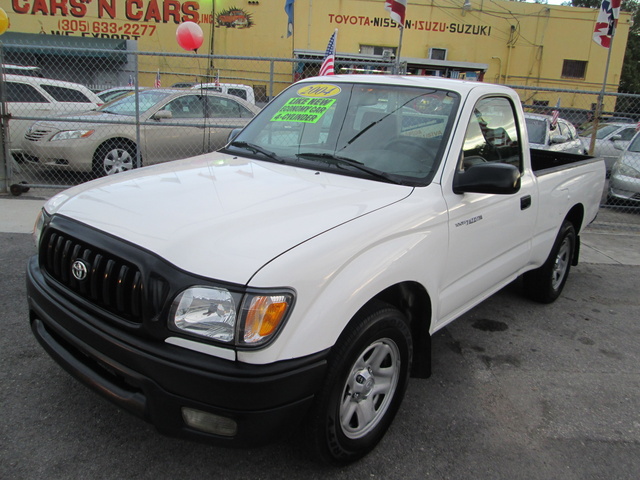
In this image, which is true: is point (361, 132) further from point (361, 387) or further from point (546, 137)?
point (546, 137)

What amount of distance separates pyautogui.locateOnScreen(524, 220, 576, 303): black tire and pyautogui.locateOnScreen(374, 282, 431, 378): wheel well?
2.09 metres

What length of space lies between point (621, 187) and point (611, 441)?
7.68m

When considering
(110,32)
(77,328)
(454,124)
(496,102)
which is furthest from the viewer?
(110,32)

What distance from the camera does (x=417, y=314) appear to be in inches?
112

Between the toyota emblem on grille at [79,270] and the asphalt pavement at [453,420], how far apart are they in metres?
0.90

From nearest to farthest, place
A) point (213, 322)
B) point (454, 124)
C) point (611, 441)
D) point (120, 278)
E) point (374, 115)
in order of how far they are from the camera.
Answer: point (213, 322) < point (120, 278) < point (611, 441) < point (454, 124) < point (374, 115)

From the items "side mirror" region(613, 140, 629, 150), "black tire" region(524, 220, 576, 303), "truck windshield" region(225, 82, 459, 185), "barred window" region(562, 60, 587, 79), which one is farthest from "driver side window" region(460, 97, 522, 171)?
"barred window" region(562, 60, 587, 79)

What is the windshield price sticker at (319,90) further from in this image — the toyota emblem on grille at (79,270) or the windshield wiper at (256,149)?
the toyota emblem on grille at (79,270)

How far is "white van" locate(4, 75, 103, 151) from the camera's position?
350 inches

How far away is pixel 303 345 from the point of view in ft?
6.48

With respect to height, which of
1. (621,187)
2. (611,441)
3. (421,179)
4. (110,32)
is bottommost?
(611,441)

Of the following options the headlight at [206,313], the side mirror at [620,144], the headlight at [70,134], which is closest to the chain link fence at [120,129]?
the headlight at [70,134]

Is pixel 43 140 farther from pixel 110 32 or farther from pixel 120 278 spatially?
pixel 110 32

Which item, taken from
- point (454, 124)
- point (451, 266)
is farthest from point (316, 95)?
point (451, 266)
